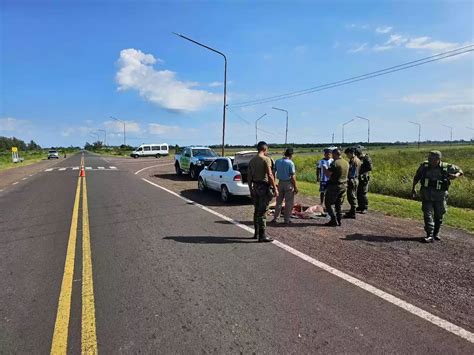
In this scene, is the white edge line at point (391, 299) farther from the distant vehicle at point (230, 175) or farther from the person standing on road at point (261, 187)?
the distant vehicle at point (230, 175)

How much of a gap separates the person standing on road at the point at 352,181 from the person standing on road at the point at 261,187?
9.54ft

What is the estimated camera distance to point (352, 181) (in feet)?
30.7

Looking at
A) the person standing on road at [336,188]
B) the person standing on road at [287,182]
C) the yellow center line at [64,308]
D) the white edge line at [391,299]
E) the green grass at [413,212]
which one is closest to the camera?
the yellow center line at [64,308]

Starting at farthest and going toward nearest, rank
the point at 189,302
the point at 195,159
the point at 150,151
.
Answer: the point at 150,151 < the point at 195,159 < the point at 189,302

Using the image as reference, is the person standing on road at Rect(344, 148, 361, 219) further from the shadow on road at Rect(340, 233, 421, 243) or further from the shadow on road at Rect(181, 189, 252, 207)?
the shadow on road at Rect(181, 189, 252, 207)

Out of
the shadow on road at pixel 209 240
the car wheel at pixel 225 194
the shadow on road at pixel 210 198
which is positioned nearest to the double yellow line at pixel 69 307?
the shadow on road at pixel 209 240

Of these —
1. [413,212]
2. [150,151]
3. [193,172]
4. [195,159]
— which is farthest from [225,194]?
[150,151]

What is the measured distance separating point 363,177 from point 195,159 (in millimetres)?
11573

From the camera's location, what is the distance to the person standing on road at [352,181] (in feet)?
30.4

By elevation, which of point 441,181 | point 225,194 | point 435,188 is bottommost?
point 225,194

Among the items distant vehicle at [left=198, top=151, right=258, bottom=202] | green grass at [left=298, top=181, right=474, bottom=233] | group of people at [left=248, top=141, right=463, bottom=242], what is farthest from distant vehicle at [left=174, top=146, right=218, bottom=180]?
group of people at [left=248, top=141, right=463, bottom=242]

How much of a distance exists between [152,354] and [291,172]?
232 inches

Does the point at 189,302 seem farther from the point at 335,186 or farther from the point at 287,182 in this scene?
the point at 335,186

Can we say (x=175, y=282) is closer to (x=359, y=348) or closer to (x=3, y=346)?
(x=3, y=346)
